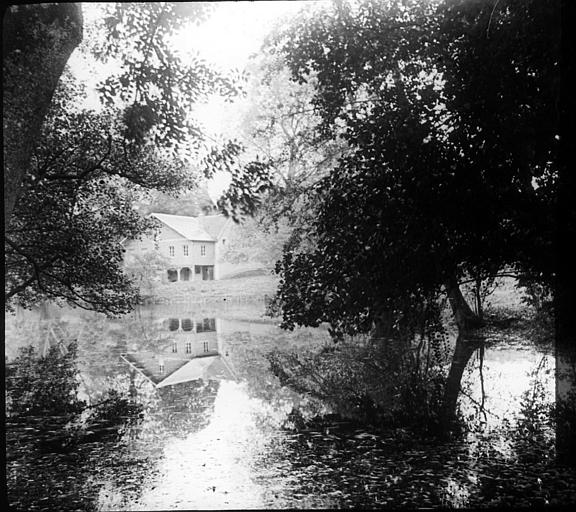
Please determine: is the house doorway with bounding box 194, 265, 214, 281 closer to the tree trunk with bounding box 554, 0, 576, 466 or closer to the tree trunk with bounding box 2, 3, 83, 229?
the tree trunk with bounding box 2, 3, 83, 229

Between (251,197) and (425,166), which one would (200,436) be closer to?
(251,197)

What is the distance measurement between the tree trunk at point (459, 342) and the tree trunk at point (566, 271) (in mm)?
380

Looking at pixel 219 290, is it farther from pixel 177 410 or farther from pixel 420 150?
pixel 420 150

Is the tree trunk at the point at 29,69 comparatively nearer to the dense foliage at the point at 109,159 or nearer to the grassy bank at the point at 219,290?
the dense foliage at the point at 109,159

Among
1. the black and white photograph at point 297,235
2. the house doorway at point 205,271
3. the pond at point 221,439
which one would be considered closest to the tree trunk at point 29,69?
the black and white photograph at point 297,235

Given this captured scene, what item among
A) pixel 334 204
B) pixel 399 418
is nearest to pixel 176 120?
pixel 334 204

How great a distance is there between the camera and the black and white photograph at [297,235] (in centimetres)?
207

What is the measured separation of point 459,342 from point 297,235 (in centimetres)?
87

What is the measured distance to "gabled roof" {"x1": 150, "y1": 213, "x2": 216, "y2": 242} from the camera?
7.12ft

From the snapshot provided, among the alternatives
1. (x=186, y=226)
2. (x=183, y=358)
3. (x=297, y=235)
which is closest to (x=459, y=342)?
(x=297, y=235)

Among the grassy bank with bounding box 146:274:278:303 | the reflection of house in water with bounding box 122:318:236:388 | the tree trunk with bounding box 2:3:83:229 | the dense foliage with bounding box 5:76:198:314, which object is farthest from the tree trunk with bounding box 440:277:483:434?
the tree trunk with bounding box 2:3:83:229

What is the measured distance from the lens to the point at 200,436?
2.06 metres

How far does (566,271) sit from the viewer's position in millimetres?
2146

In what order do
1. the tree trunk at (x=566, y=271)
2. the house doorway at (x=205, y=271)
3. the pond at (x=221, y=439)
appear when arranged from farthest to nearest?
the house doorway at (x=205, y=271)
the tree trunk at (x=566, y=271)
the pond at (x=221, y=439)
